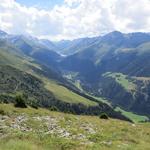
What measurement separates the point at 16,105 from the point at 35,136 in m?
24.2

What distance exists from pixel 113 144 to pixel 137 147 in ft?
6.34

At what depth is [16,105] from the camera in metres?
55.0

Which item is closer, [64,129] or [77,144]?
[77,144]

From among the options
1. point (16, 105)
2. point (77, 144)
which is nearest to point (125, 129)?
point (77, 144)

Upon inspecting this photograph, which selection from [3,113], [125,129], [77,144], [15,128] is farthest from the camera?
[3,113]

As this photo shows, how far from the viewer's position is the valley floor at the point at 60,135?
28.2m

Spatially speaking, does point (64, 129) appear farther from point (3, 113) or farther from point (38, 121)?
point (3, 113)

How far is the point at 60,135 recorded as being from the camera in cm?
3372

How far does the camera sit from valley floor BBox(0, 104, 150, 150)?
28172 mm

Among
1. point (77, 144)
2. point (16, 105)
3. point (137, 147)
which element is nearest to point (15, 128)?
point (77, 144)

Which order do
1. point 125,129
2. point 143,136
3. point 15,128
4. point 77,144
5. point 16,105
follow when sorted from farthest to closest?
point 16,105 → point 125,129 → point 143,136 → point 15,128 → point 77,144

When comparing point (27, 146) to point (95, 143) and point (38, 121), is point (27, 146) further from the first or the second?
point (38, 121)

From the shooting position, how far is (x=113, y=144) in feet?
103

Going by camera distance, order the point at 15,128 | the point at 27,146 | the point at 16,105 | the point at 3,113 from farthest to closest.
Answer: the point at 16,105
the point at 3,113
the point at 15,128
the point at 27,146
